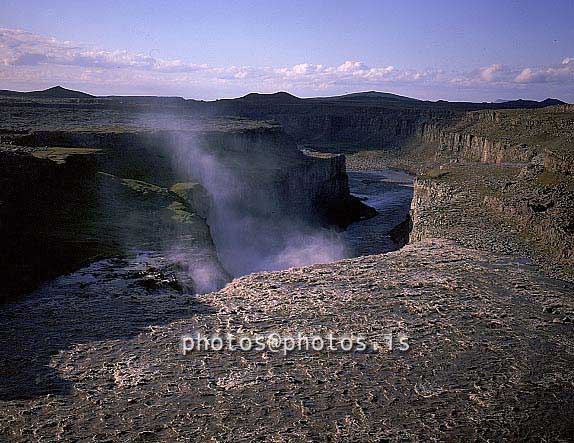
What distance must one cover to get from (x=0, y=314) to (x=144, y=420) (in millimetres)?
9342

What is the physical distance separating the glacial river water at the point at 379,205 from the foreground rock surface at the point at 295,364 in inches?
801

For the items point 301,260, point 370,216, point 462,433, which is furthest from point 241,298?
point 370,216

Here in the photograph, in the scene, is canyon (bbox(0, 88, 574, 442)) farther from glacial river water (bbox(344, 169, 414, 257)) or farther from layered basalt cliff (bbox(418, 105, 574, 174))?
glacial river water (bbox(344, 169, 414, 257))

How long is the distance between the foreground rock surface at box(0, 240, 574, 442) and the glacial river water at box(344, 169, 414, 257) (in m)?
20.3

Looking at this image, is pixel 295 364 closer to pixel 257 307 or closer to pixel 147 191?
pixel 257 307

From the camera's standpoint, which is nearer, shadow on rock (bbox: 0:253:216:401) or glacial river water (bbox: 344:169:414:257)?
shadow on rock (bbox: 0:253:216:401)

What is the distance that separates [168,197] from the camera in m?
37.2

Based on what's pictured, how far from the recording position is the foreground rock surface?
16.0m

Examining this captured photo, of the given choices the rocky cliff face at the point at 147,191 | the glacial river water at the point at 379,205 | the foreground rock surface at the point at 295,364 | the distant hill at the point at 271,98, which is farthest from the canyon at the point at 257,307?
the distant hill at the point at 271,98

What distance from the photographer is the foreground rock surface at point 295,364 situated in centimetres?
1595

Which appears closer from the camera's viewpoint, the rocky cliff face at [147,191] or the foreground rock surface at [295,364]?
the foreground rock surface at [295,364]

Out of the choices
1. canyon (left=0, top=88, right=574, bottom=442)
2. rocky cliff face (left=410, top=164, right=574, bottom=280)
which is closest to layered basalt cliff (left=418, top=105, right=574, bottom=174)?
canyon (left=0, top=88, right=574, bottom=442)

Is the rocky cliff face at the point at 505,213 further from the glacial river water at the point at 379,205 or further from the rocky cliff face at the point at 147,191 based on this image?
the rocky cliff face at the point at 147,191

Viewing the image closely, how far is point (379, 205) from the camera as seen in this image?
70625mm
